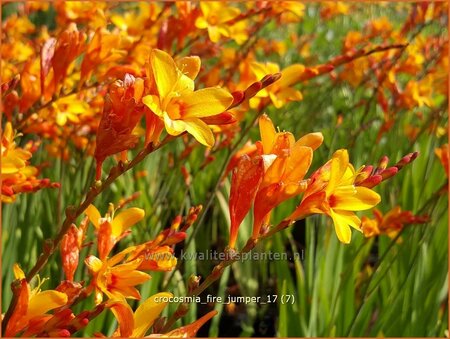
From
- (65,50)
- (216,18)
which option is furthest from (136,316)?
(216,18)

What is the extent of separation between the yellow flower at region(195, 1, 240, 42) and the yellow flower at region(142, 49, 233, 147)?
2.16ft

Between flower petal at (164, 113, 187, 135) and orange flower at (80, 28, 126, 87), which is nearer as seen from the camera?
flower petal at (164, 113, 187, 135)

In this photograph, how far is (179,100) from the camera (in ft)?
2.10

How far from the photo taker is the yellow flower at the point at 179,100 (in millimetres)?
604

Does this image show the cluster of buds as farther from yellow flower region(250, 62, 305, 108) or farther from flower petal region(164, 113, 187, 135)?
yellow flower region(250, 62, 305, 108)

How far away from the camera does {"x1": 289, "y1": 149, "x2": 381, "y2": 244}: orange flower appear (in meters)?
0.62

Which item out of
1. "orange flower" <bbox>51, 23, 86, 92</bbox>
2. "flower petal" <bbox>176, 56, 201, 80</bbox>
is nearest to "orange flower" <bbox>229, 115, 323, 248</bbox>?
"flower petal" <bbox>176, 56, 201, 80</bbox>

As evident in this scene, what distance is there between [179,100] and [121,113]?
0.06 metres

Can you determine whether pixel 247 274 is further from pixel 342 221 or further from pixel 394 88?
pixel 342 221

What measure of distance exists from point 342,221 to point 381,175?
63 millimetres

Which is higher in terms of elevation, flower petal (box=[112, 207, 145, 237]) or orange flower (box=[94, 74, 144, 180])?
orange flower (box=[94, 74, 144, 180])

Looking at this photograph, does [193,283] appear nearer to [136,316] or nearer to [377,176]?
[136,316]

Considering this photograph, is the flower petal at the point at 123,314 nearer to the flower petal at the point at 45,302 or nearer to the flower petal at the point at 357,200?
the flower petal at the point at 45,302

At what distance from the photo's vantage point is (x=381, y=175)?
66 centimetres
